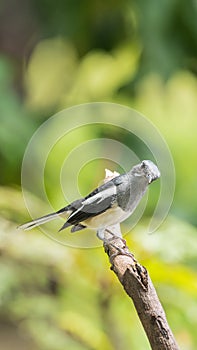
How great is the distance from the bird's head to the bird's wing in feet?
0.06

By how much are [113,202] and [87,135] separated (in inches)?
32.5

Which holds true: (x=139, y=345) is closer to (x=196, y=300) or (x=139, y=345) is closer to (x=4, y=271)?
(x=196, y=300)

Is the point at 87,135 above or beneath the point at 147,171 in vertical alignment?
above

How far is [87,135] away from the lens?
1.25 metres

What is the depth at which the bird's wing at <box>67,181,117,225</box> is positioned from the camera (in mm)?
428

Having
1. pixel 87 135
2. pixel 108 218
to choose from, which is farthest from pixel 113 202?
pixel 87 135

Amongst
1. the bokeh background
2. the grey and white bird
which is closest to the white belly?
the grey and white bird

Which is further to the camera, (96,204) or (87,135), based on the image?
(87,135)

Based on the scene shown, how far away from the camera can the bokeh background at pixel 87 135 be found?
3.10 ft

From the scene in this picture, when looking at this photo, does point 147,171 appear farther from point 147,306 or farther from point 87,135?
point 87,135

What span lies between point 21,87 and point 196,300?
2.71 ft

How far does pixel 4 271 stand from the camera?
3.44 feet

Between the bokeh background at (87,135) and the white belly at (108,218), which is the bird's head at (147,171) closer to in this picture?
the white belly at (108,218)

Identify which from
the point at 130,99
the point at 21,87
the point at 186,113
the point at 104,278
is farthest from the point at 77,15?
the point at 104,278
